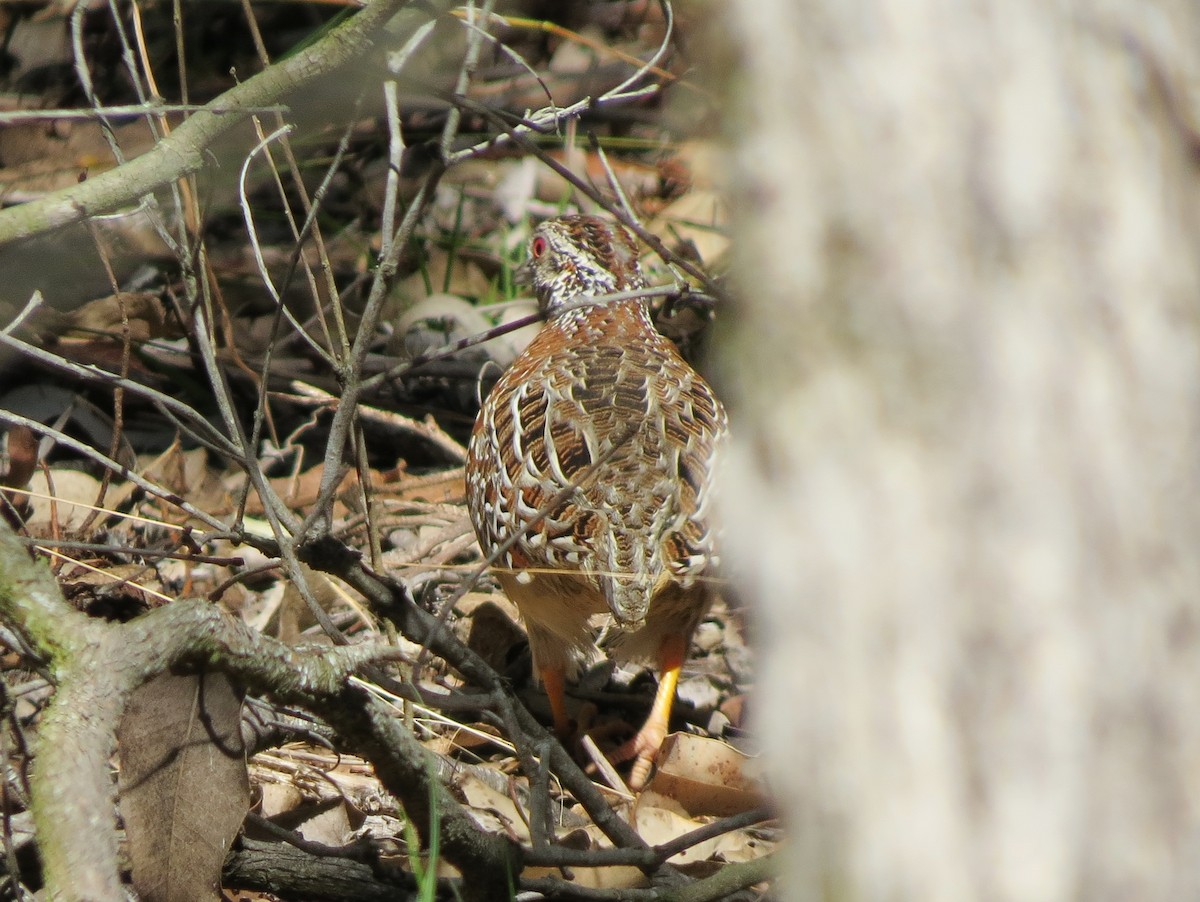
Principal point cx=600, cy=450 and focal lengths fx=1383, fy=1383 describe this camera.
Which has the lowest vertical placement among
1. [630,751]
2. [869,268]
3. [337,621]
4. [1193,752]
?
[630,751]

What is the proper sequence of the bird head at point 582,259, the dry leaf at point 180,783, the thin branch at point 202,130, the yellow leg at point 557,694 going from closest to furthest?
the dry leaf at point 180,783 < the thin branch at point 202,130 < the yellow leg at point 557,694 < the bird head at point 582,259

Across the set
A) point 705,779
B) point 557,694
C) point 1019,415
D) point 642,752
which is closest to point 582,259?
point 557,694

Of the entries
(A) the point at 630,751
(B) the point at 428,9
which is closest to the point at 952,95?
(B) the point at 428,9

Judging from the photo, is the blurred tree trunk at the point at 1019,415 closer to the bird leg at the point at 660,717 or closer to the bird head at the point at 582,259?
the bird leg at the point at 660,717

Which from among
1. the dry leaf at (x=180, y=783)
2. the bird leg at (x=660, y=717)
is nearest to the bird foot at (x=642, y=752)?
the bird leg at (x=660, y=717)

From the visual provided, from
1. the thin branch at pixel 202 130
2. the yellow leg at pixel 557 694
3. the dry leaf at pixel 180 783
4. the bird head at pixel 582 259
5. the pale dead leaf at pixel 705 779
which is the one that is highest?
the thin branch at pixel 202 130

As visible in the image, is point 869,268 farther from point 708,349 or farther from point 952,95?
point 708,349

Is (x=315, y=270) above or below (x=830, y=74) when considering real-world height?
below
